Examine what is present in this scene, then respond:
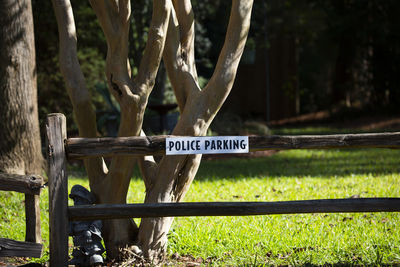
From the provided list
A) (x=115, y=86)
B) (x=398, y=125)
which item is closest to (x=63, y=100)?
(x=398, y=125)

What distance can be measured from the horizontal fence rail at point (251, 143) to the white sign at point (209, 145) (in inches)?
2.9

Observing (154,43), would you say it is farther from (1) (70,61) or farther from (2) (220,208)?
(2) (220,208)

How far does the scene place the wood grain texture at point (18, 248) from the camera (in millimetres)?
4844

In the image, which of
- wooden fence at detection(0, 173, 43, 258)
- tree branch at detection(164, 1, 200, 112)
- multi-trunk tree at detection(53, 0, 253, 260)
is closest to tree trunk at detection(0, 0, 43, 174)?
wooden fence at detection(0, 173, 43, 258)

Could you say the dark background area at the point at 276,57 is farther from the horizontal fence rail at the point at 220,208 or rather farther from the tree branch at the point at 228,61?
the horizontal fence rail at the point at 220,208

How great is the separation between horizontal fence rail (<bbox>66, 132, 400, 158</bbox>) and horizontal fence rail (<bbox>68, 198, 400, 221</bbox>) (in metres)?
0.44

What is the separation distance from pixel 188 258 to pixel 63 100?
11225mm

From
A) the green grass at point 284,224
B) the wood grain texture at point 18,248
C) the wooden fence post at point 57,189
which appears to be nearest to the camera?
the wooden fence post at point 57,189

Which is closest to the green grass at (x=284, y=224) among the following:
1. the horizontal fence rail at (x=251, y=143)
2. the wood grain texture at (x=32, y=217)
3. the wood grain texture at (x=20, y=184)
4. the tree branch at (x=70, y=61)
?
the wood grain texture at (x=32, y=217)

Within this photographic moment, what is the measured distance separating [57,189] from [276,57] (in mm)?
20735

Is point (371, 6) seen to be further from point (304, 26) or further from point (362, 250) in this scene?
point (362, 250)

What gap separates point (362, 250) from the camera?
527 cm

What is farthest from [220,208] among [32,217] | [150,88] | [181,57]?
[32,217]

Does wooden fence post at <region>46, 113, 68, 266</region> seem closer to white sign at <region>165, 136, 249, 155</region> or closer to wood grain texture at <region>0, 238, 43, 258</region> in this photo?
wood grain texture at <region>0, 238, 43, 258</region>
